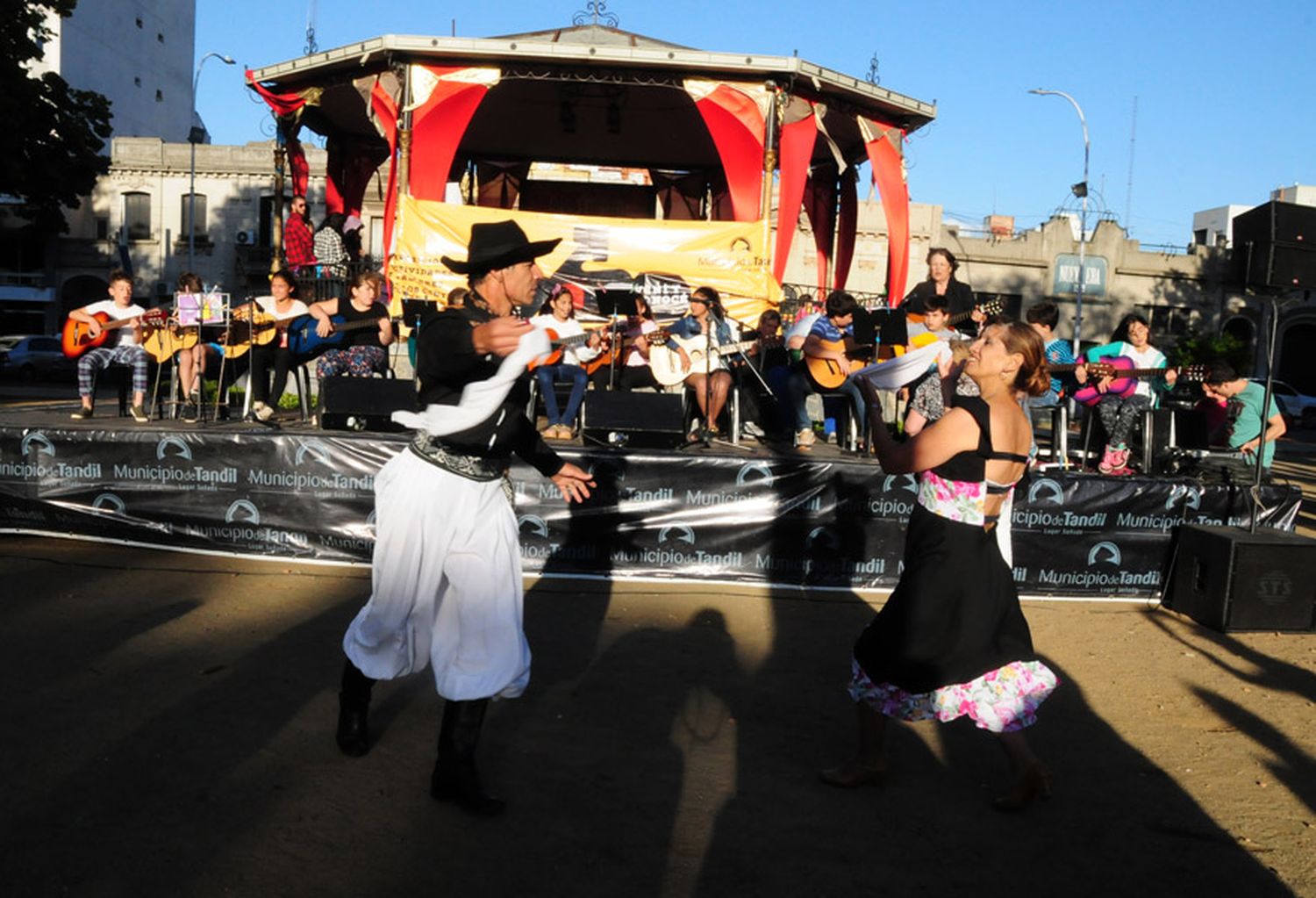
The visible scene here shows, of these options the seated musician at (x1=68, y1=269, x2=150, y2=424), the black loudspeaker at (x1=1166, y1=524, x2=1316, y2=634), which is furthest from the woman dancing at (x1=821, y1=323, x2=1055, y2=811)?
the seated musician at (x1=68, y1=269, x2=150, y2=424)

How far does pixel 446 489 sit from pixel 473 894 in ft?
4.79

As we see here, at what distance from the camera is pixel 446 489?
430cm

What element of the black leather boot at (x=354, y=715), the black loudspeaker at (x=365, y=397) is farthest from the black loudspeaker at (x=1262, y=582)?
the black loudspeaker at (x=365, y=397)

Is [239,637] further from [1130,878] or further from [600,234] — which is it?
[600,234]

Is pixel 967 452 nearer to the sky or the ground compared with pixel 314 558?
nearer to the sky

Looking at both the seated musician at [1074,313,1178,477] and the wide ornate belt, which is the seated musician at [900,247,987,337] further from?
the wide ornate belt

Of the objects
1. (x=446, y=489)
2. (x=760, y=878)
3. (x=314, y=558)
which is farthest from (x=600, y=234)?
(x=760, y=878)

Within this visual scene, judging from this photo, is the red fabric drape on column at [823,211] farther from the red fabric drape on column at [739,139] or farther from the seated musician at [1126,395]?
the seated musician at [1126,395]

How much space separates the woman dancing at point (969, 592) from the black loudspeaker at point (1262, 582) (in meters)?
3.92

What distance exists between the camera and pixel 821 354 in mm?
9836

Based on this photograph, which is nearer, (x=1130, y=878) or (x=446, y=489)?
(x=1130, y=878)

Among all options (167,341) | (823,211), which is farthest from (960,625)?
(823,211)

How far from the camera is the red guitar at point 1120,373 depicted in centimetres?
934

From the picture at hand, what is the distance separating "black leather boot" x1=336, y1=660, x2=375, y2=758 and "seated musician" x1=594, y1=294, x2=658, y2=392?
20.9 feet
